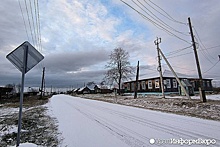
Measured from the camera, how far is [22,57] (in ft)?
15.3

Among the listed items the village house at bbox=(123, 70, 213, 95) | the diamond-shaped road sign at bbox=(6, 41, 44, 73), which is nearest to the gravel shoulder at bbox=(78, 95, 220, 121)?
the diamond-shaped road sign at bbox=(6, 41, 44, 73)

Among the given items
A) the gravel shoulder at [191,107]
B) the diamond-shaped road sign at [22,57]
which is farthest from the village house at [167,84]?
the diamond-shaped road sign at [22,57]

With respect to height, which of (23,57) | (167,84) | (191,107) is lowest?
(191,107)

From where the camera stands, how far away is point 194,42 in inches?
628

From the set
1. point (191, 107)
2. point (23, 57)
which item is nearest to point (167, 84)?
point (191, 107)

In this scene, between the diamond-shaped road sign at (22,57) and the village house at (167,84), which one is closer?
the diamond-shaped road sign at (22,57)

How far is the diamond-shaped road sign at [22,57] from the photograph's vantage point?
4557 mm

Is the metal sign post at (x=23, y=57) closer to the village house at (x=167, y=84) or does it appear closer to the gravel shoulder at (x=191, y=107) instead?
the gravel shoulder at (x=191, y=107)

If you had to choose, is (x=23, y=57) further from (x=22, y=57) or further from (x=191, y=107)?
(x=191, y=107)

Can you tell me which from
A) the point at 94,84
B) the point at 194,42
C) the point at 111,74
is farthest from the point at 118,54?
the point at 94,84

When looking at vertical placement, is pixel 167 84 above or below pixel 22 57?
above

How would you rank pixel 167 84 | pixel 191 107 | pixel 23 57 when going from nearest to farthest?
pixel 23 57
pixel 191 107
pixel 167 84

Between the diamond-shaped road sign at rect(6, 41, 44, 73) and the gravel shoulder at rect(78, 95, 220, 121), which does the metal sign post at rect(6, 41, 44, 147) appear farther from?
the gravel shoulder at rect(78, 95, 220, 121)

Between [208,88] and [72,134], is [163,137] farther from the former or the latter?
[208,88]
